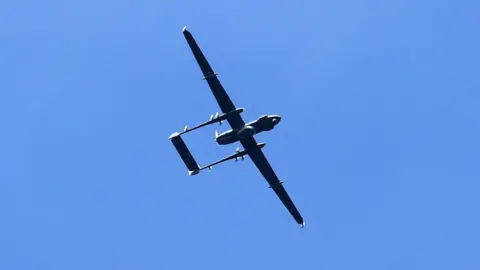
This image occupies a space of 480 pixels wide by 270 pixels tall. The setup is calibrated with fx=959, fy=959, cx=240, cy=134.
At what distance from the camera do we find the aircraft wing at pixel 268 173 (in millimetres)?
127062

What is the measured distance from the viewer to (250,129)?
401ft

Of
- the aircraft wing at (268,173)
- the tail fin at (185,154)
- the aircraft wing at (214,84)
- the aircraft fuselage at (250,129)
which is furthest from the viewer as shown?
the aircraft wing at (268,173)

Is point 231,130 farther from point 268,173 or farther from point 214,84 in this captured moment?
point 268,173

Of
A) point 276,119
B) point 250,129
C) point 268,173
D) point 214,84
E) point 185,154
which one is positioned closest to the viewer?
point 214,84

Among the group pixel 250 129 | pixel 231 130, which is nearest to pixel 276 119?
pixel 250 129

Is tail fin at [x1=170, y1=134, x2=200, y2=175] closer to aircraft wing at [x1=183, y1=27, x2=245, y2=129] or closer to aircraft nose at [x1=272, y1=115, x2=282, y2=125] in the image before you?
aircraft wing at [x1=183, y1=27, x2=245, y2=129]

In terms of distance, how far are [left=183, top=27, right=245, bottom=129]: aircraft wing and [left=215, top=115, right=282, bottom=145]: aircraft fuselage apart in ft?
2.94

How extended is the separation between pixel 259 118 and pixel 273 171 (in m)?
11.8

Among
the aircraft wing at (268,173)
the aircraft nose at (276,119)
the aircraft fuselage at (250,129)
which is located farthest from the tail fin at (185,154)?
the aircraft nose at (276,119)

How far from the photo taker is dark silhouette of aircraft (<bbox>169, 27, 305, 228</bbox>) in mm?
120244

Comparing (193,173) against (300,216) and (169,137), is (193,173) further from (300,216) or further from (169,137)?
(300,216)

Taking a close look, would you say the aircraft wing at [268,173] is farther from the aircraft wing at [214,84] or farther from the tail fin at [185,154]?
the tail fin at [185,154]

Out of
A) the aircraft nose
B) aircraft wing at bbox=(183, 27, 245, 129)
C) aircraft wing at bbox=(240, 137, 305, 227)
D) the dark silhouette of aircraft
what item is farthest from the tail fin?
the aircraft nose

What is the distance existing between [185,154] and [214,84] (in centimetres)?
1176
